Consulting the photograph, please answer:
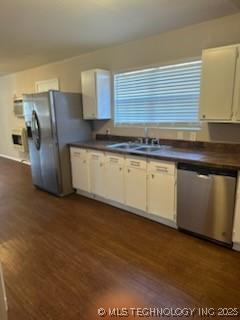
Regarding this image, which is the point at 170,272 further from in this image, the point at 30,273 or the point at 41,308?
the point at 30,273

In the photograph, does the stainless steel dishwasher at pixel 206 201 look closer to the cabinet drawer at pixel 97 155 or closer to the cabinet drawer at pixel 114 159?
the cabinet drawer at pixel 114 159

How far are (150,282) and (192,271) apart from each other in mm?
423

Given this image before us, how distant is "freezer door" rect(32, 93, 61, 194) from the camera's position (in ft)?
12.1

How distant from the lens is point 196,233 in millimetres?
2604

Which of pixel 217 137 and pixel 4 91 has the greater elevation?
pixel 4 91

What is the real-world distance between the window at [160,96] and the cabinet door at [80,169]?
0.88 meters

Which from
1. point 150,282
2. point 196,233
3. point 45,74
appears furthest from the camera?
point 45,74

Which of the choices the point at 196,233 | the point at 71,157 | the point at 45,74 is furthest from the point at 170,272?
the point at 45,74

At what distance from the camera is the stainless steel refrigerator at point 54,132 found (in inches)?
146

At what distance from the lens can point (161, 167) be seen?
2.75 m

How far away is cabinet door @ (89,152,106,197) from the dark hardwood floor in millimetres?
388

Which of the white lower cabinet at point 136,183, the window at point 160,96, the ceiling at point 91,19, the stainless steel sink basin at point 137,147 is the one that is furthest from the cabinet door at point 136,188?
the ceiling at point 91,19

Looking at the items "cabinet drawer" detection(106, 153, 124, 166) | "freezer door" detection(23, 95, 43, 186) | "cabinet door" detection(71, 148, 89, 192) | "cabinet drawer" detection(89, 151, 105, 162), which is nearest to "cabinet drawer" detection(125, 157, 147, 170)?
"cabinet drawer" detection(106, 153, 124, 166)

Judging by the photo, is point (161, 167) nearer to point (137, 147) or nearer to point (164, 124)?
point (137, 147)
